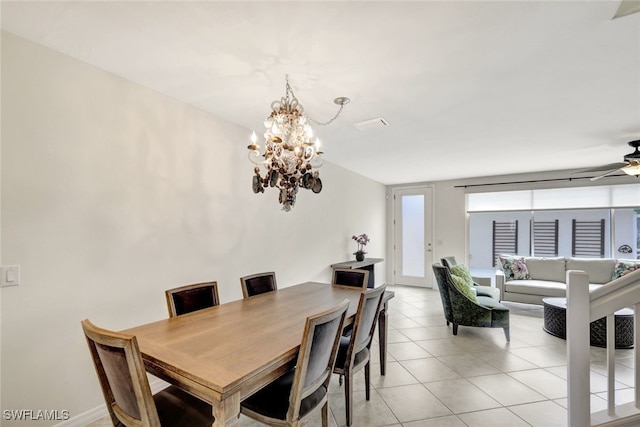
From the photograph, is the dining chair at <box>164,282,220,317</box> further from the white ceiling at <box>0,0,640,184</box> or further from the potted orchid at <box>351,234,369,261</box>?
the potted orchid at <box>351,234,369,261</box>

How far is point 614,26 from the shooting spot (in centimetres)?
162

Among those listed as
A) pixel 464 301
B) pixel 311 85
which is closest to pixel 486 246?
pixel 464 301

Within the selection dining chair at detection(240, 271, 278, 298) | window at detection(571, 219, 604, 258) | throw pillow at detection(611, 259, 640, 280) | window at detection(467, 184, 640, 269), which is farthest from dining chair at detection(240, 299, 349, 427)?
window at detection(571, 219, 604, 258)

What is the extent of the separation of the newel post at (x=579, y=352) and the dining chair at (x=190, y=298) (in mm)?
2230

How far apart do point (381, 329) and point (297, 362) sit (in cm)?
145

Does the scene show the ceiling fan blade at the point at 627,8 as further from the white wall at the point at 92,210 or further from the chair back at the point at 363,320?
the white wall at the point at 92,210

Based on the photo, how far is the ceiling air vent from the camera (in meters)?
3.01

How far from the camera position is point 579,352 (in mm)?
1469

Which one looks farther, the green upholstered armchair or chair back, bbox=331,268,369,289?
the green upholstered armchair

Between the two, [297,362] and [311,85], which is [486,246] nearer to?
[311,85]

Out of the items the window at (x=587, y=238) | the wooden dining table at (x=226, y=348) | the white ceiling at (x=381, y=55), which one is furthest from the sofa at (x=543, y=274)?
the wooden dining table at (x=226, y=348)

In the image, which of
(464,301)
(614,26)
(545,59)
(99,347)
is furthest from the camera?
(464,301)

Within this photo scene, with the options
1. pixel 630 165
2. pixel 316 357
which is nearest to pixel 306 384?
pixel 316 357

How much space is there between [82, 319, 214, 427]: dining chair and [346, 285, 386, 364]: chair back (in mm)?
928
